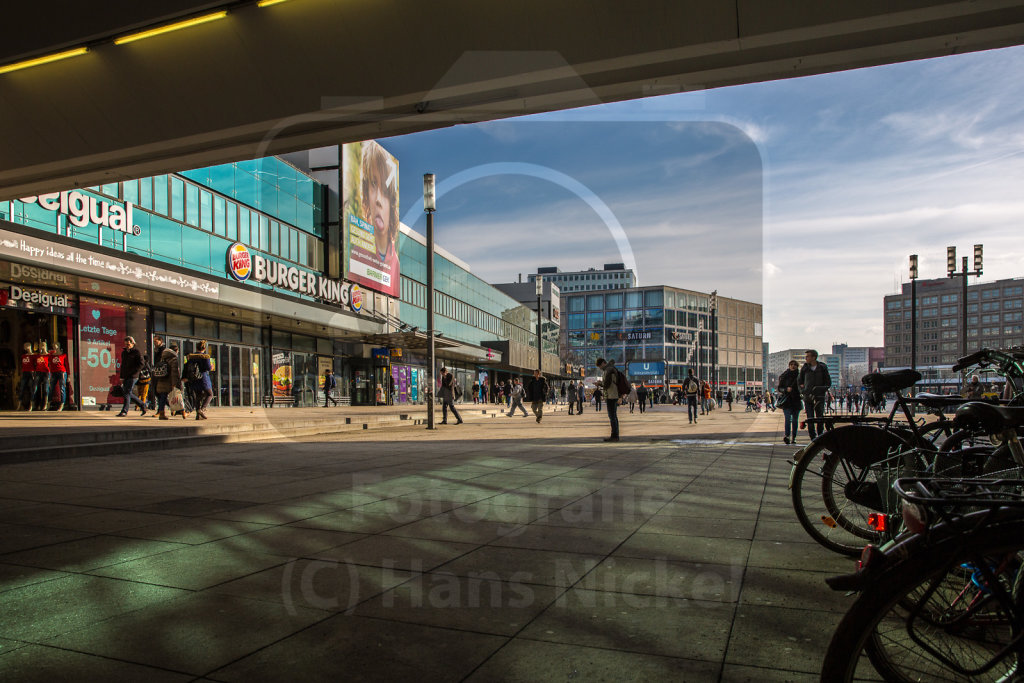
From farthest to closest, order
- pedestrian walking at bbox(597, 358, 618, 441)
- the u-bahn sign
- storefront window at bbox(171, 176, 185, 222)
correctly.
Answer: the u-bahn sign, storefront window at bbox(171, 176, 185, 222), pedestrian walking at bbox(597, 358, 618, 441)

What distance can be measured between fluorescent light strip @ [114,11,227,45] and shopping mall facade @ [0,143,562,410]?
10692mm

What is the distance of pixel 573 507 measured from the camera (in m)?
6.05

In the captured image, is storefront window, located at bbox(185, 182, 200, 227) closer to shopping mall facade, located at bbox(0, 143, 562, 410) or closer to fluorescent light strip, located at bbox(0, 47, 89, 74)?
shopping mall facade, located at bbox(0, 143, 562, 410)

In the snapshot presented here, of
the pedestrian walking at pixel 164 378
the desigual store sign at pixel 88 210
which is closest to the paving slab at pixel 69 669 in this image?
the pedestrian walking at pixel 164 378

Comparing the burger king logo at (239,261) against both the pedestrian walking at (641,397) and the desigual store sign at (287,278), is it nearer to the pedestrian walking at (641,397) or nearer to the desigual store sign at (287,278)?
the desigual store sign at (287,278)

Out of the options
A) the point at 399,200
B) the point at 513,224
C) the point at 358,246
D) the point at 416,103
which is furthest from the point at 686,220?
the point at 399,200

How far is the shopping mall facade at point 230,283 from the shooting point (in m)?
20.2

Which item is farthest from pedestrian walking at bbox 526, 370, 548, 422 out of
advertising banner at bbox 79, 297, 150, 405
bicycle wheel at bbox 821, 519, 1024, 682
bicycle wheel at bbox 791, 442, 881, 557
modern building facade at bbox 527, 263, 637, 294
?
bicycle wheel at bbox 821, 519, 1024, 682

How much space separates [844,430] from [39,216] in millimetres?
22368

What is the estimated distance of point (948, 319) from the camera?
485 ft

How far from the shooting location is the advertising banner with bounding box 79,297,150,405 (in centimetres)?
2214

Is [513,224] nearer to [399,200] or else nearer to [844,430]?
[844,430]

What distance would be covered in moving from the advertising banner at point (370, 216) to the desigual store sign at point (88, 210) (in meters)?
14.8

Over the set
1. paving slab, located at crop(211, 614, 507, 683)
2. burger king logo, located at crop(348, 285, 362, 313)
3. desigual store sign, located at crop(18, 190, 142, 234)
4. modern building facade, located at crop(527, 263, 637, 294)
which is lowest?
paving slab, located at crop(211, 614, 507, 683)
